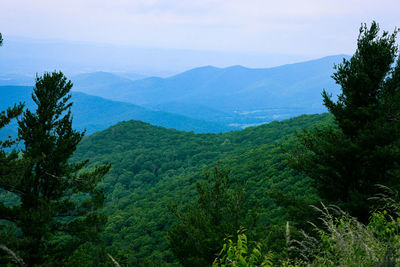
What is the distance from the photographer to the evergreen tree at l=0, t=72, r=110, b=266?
10.0 m

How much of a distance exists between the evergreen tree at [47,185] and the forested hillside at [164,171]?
3941mm

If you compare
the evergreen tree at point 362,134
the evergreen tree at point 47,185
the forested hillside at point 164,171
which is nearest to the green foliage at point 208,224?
the forested hillside at point 164,171

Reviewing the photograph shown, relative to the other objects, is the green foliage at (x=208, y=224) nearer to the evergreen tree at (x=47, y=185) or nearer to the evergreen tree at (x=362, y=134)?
the evergreen tree at (x=362, y=134)

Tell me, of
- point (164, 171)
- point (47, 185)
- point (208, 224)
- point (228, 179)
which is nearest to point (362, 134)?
point (228, 179)

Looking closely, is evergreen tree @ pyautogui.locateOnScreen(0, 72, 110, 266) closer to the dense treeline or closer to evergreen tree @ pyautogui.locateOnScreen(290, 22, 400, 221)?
the dense treeline

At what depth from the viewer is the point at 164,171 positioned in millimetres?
84812

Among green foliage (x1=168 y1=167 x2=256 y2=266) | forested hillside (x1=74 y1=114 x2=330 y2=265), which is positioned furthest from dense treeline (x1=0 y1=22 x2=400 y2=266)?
forested hillside (x1=74 y1=114 x2=330 y2=265)

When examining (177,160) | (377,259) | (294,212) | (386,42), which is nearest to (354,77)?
(386,42)

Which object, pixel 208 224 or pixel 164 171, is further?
pixel 164 171

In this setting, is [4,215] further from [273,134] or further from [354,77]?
[273,134]

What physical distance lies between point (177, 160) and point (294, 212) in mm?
78657

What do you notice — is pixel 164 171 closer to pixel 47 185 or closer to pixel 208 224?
pixel 47 185

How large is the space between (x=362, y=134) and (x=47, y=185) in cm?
1192

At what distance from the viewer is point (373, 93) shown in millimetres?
11211
